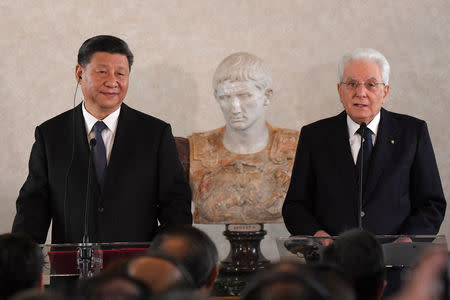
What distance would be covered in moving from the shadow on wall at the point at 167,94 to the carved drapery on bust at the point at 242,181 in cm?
56

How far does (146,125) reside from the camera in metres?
3.98

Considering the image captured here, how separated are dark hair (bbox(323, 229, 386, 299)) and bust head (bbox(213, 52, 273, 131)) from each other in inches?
128

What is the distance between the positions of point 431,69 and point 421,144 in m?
1.90

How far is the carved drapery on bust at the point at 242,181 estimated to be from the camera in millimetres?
5062

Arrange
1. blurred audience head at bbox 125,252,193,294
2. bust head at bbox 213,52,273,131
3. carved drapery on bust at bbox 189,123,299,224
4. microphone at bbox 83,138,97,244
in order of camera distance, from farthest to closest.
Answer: carved drapery on bust at bbox 189,123,299,224
bust head at bbox 213,52,273,131
microphone at bbox 83,138,97,244
blurred audience head at bbox 125,252,193,294

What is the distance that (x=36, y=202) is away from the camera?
12.6 ft

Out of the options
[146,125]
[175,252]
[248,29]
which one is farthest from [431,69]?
[175,252]

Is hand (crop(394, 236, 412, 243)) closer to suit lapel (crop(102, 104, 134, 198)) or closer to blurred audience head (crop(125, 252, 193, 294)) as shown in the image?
suit lapel (crop(102, 104, 134, 198))

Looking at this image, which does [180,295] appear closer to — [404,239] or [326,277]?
[326,277]

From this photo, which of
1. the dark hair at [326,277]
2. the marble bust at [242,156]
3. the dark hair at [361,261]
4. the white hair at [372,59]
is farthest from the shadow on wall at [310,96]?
the dark hair at [326,277]

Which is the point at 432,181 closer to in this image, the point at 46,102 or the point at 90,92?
the point at 90,92

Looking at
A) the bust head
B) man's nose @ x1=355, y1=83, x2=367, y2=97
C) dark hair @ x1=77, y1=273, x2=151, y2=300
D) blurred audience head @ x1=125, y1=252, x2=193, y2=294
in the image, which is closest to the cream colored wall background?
the bust head

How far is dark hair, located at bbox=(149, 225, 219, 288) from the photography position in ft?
5.38

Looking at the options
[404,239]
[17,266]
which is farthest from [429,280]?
[404,239]
